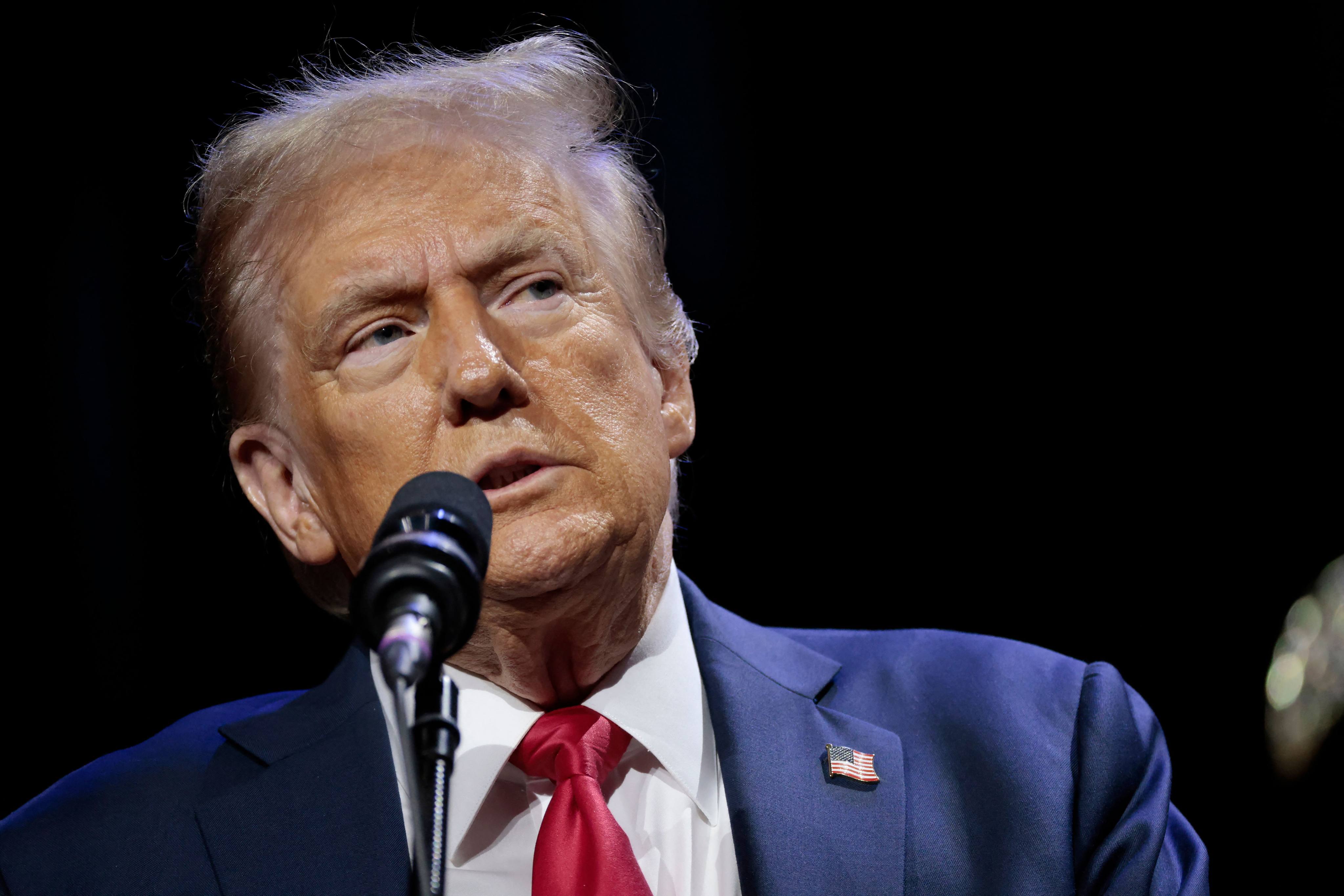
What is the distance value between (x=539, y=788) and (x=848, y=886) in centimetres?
54

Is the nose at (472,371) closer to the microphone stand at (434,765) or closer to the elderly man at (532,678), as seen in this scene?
the elderly man at (532,678)

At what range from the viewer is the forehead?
77.8 inches

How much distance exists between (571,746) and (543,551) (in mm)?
382

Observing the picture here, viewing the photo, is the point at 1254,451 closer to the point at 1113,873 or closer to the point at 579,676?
the point at 1113,873

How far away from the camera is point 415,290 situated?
1.96m

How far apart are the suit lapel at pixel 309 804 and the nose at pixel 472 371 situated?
24.1 inches

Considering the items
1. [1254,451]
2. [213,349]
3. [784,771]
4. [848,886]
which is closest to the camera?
[848,886]

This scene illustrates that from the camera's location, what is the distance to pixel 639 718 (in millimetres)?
2066

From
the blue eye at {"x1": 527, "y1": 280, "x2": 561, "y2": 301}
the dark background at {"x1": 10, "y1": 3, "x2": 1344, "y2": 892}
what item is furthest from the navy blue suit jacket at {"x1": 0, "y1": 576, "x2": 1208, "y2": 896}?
the blue eye at {"x1": 527, "y1": 280, "x2": 561, "y2": 301}

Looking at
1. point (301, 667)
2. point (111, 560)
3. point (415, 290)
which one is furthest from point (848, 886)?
point (111, 560)

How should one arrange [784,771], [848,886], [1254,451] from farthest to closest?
[1254,451] → [784,771] → [848,886]

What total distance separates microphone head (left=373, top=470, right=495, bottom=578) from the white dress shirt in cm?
77

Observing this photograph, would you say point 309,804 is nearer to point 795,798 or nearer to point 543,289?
point 795,798

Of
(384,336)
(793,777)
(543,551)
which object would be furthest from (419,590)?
(793,777)
